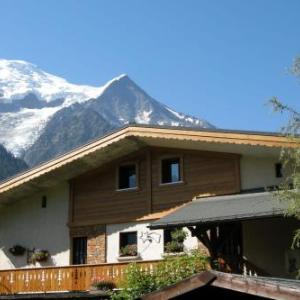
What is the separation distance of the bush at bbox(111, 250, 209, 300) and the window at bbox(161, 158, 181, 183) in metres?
5.20

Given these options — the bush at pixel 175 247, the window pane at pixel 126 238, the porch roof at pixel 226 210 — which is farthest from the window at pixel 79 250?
the porch roof at pixel 226 210

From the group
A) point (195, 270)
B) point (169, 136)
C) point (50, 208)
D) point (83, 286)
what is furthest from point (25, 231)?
point (195, 270)

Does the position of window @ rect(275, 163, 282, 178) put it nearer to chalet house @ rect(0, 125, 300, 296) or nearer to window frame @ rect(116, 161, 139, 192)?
chalet house @ rect(0, 125, 300, 296)

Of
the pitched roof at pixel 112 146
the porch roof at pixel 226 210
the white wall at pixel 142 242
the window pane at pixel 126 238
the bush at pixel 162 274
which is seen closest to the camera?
the bush at pixel 162 274

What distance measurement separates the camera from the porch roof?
16547mm

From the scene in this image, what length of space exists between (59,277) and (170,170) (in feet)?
16.5

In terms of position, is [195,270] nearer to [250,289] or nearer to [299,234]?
[299,234]

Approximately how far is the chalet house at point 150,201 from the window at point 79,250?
1.4 inches

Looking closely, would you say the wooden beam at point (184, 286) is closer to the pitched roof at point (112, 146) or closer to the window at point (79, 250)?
the pitched roof at point (112, 146)

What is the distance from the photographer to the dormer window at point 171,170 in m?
22.1

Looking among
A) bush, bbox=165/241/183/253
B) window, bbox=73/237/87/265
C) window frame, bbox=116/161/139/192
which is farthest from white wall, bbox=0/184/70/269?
bush, bbox=165/241/183/253

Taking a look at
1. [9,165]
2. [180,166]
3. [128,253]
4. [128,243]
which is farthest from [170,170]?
[9,165]

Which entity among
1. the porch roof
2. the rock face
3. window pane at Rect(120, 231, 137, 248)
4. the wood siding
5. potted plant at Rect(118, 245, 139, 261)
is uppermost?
the rock face

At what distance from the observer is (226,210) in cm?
1767
